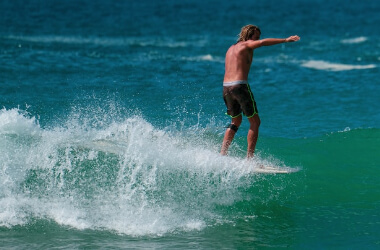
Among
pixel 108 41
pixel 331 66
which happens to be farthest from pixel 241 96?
pixel 108 41

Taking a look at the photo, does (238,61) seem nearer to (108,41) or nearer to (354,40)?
(108,41)

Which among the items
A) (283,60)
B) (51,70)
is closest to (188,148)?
(51,70)

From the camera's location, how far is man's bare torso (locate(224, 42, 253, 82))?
350 inches

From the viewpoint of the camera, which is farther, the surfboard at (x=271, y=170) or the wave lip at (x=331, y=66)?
the wave lip at (x=331, y=66)

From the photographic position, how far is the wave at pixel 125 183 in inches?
312

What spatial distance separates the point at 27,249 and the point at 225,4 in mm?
47118

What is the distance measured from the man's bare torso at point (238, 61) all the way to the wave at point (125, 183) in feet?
3.53

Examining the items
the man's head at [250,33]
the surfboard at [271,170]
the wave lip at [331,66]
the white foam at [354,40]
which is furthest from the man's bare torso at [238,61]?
the white foam at [354,40]

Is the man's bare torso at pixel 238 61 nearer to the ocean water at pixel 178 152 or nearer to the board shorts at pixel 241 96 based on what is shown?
the board shorts at pixel 241 96

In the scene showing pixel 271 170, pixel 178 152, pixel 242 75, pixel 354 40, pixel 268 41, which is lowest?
pixel 271 170

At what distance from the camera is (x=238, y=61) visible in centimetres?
891

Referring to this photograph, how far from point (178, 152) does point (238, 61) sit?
56.2 inches

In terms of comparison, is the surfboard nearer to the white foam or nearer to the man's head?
the man's head

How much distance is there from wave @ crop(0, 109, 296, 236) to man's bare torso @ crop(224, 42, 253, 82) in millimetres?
1077
